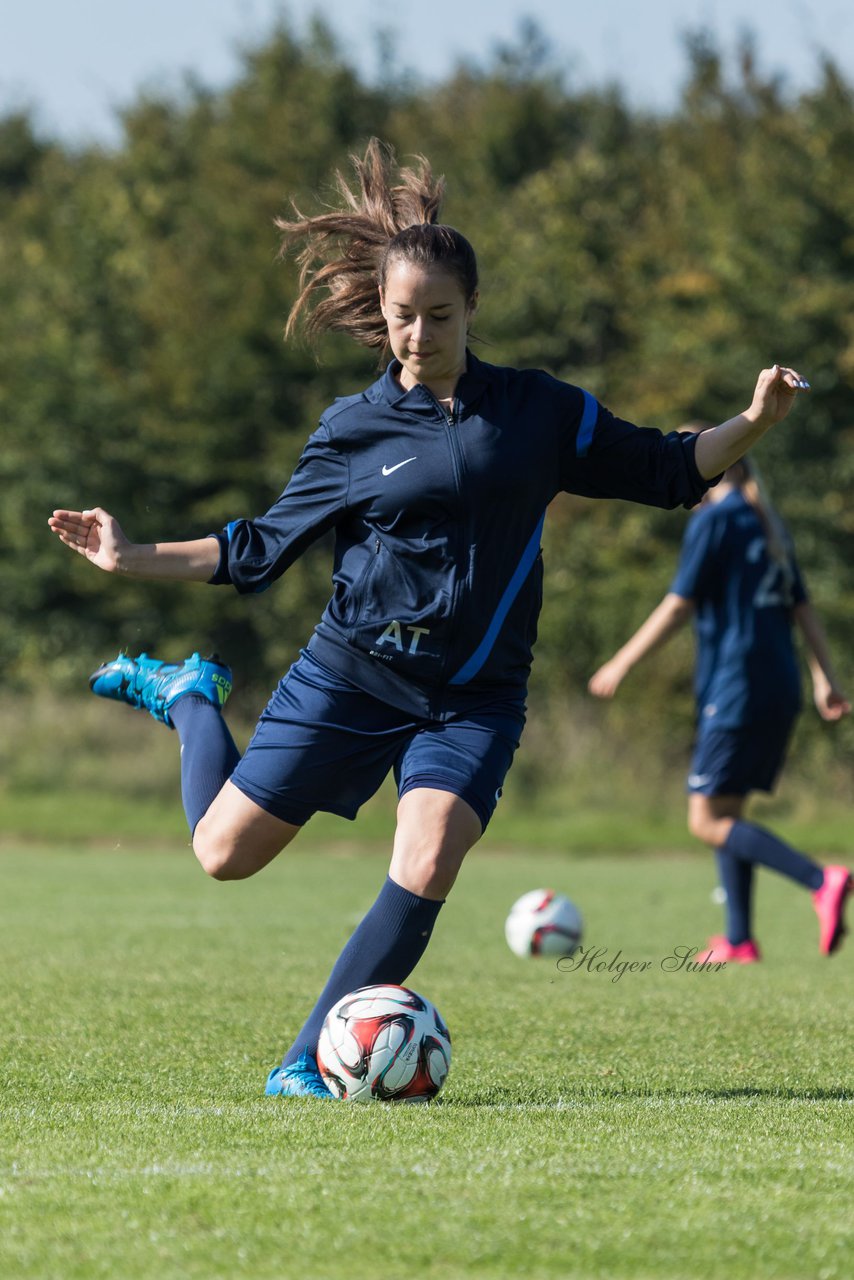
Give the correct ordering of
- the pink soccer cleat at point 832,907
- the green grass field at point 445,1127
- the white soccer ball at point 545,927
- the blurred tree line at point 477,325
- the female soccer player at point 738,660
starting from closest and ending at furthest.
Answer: the green grass field at point 445,1127 → the pink soccer cleat at point 832,907 → the white soccer ball at point 545,927 → the female soccer player at point 738,660 → the blurred tree line at point 477,325

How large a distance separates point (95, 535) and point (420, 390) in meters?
1.03

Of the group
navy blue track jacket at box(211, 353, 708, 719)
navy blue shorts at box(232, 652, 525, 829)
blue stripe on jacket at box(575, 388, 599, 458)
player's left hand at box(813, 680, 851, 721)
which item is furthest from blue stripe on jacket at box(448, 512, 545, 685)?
player's left hand at box(813, 680, 851, 721)

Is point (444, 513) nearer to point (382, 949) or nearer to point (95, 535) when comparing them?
point (95, 535)

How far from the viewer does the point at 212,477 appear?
89.5ft

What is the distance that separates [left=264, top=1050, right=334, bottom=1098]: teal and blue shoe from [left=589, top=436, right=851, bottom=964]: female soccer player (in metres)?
4.42

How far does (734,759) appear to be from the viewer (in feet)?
28.9

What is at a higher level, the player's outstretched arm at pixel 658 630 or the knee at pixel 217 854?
the player's outstretched arm at pixel 658 630

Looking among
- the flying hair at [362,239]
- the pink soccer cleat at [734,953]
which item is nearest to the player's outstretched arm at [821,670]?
the pink soccer cleat at [734,953]

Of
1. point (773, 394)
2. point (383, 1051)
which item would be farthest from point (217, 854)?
point (773, 394)

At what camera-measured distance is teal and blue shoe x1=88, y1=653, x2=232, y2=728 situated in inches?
217

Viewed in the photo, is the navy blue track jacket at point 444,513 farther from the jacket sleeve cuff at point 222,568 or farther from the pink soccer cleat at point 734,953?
the pink soccer cleat at point 734,953

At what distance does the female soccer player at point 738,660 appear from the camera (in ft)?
28.7

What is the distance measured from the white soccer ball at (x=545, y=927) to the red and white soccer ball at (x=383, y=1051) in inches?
164

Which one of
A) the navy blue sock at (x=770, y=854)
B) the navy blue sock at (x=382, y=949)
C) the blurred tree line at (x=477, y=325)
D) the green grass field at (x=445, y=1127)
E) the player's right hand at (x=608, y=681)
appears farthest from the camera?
the blurred tree line at (x=477, y=325)
